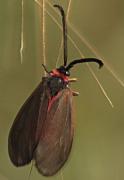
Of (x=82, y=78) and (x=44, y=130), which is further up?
(x=44, y=130)

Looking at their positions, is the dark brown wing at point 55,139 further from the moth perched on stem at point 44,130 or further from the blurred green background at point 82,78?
the blurred green background at point 82,78

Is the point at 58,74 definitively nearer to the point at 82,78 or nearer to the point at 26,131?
the point at 26,131

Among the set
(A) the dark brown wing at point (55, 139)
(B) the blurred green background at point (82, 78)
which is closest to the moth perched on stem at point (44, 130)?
(A) the dark brown wing at point (55, 139)

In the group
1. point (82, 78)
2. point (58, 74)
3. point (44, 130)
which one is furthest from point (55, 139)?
point (82, 78)

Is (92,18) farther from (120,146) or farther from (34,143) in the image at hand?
(34,143)

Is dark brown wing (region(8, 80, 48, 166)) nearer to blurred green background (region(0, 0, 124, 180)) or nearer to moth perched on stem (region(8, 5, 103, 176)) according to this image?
moth perched on stem (region(8, 5, 103, 176))

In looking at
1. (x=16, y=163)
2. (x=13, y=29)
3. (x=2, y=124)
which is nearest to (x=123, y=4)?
(x=13, y=29)

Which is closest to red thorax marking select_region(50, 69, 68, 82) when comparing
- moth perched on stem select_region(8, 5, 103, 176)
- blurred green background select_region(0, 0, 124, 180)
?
moth perched on stem select_region(8, 5, 103, 176)
